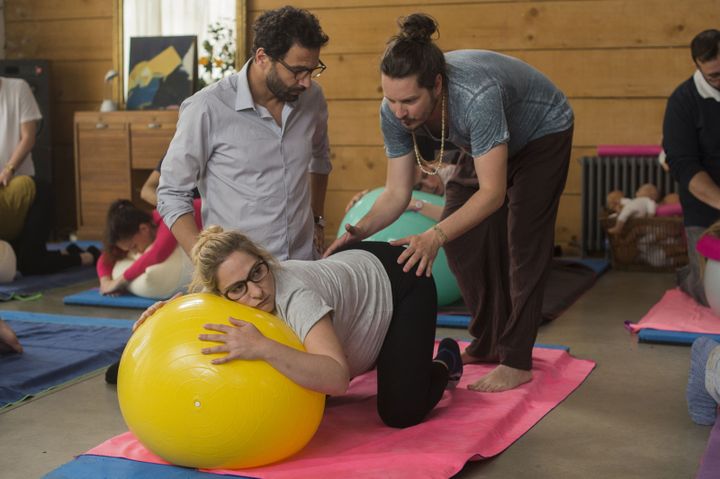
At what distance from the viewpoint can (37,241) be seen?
539 cm

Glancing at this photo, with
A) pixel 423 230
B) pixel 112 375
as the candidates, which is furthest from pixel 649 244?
pixel 112 375

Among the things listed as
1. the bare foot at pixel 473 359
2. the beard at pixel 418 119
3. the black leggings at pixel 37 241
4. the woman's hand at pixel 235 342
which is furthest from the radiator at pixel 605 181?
the woman's hand at pixel 235 342

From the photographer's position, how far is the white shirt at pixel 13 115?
5.61 meters

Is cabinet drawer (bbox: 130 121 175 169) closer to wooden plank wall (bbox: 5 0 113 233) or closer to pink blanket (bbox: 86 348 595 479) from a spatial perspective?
wooden plank wall (bbox: 5 0 113 233)

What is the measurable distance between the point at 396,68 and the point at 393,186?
542 mm

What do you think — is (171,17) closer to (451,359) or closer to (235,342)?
(451,359)

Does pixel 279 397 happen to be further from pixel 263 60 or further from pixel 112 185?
pixel 112 185

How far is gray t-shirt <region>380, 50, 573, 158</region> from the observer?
2590mm

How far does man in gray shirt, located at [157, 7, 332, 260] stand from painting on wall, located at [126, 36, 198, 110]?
3886 mm

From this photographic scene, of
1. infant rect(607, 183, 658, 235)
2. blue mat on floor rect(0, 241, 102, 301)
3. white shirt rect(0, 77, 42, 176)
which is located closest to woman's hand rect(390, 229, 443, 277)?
blue mat on floor rect(0, 241, 102, 301)

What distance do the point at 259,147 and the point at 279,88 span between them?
20 centimetres

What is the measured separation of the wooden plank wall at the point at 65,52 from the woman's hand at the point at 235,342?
5549 mm

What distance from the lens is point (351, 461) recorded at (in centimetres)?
227

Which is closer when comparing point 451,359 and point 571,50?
point 451,359
